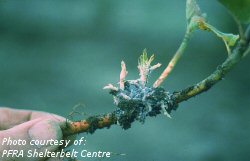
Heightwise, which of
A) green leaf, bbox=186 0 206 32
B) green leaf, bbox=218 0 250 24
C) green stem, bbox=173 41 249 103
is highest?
green leaf, bbox=186 0 206 32

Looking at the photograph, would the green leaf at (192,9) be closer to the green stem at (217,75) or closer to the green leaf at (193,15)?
the green leaf at (193,15)

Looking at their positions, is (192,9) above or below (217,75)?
above

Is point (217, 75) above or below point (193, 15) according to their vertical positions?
below

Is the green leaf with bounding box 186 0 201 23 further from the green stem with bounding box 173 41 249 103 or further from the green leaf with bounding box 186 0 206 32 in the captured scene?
the green stem with bounding box 173 41 249 103

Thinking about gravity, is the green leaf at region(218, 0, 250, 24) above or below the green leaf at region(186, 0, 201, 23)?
below

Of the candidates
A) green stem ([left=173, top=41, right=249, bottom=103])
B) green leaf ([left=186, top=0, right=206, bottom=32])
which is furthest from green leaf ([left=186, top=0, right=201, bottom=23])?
green stem ([left=173, top=41, right=249, bottom=103])

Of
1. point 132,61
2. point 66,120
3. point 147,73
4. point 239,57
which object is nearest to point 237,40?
point 239,57

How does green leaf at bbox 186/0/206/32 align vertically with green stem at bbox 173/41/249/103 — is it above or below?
above

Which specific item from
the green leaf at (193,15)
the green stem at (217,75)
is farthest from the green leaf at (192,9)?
the green stem at (217,75)

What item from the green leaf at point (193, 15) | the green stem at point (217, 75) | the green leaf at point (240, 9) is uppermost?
the green leaf at point (193, 15)

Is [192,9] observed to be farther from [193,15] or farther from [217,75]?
[217,75]

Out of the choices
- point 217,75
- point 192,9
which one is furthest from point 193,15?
point 217,75

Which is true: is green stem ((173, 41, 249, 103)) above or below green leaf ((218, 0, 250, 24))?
below
